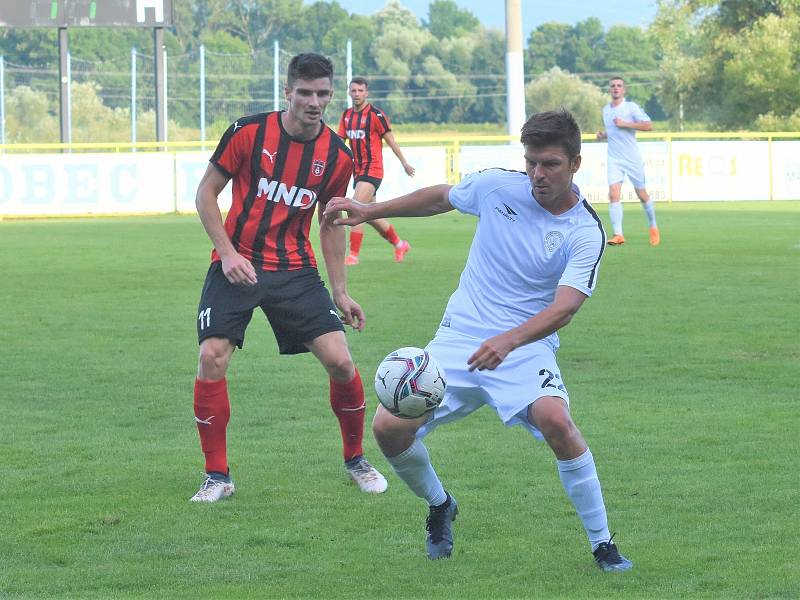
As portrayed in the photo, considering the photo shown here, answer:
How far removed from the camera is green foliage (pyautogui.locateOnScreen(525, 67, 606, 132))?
77.3 meters

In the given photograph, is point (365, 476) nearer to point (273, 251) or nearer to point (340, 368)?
point (340, 368)

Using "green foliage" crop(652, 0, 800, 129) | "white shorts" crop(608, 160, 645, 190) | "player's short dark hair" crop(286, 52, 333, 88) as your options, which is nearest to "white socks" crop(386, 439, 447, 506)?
"player's short dark hair" crop(286, 52, 333, 88)

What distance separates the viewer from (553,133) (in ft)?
16.2

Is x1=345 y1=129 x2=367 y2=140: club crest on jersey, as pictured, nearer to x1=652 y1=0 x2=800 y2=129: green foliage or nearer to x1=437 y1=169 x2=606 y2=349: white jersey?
x1=437 y1=169 x2=606 y2=349: white jersey

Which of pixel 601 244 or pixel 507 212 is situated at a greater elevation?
pixel 507 212

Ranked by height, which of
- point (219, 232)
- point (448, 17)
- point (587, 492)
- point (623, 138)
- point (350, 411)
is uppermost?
point (448, 17)

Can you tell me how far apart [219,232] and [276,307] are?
448mm

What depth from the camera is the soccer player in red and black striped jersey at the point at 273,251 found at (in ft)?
20.8

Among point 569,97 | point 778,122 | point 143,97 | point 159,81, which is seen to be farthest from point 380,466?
point 569,97

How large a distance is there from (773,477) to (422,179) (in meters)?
23.6

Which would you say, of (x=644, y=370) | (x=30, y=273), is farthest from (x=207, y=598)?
(x=30, y=273)

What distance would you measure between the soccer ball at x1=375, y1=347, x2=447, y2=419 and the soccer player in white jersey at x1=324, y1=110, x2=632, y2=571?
0.10 m

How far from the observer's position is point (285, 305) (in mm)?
6480

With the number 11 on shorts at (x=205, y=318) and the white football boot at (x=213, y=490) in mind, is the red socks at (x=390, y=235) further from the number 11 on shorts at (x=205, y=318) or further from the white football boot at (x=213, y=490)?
the white football boot at (x=213, y=490)
